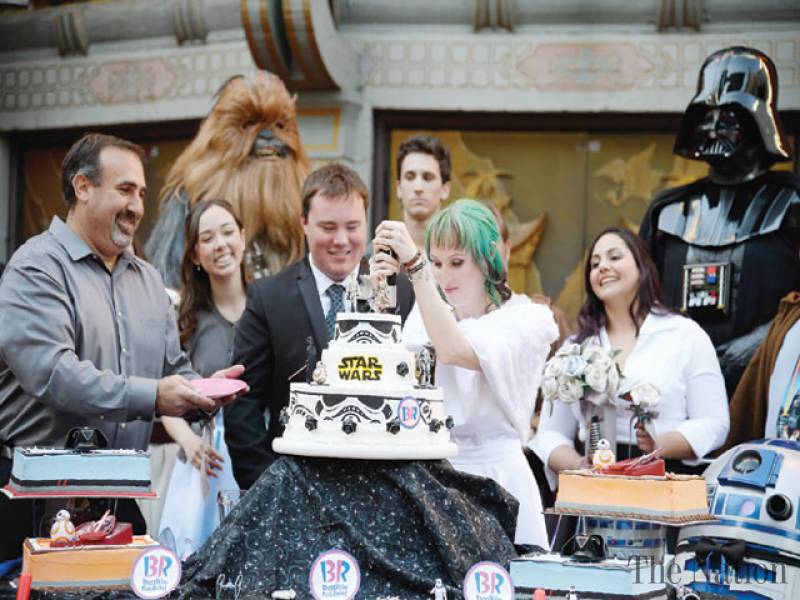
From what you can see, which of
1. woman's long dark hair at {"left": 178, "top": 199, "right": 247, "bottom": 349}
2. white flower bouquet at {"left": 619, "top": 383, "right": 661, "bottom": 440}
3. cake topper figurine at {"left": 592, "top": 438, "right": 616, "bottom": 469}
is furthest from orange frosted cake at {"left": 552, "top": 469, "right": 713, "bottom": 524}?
woman's long dark hair at {"left": 178, "top": 199, "right": 247, "bottom": 349}

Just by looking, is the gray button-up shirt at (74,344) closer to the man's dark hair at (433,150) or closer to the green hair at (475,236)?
the green hair at (475,236)

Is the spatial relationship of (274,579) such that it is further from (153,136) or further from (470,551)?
(153,136)

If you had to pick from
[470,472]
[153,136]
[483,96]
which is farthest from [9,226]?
[470,472]

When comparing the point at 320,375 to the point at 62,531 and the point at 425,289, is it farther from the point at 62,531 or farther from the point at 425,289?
the point at 62,531

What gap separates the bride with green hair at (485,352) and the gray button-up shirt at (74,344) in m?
0.94

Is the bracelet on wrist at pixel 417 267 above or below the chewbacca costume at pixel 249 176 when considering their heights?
below

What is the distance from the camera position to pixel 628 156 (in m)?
9.01

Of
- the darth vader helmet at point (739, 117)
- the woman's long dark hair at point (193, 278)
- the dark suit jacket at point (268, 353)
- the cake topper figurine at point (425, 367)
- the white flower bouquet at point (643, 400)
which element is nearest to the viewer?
the cake topper figurine at point (425, 367)

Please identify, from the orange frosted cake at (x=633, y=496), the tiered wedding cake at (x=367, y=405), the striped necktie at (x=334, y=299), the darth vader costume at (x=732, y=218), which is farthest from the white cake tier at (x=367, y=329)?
the darth vader costume at (x=732, y=218)

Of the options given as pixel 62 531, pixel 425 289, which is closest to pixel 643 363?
pixel 425 289

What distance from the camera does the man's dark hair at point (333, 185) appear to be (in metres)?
4.89

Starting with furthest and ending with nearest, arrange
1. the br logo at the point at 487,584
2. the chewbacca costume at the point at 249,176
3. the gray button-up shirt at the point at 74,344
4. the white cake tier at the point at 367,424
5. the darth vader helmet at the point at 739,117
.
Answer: the chewbacca costume at the point at 249,176, the darth vader helmet at the point at 739,117, the gray button-up shirt at the point at 74,344, the white cake tier at the point at 367,424, the br logo at the point at 487,584

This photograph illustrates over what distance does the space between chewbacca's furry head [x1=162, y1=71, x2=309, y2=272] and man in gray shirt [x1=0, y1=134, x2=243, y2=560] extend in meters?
1.71

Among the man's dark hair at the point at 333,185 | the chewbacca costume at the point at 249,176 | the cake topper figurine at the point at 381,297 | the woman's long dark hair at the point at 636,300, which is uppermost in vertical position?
the chewbacca costume at the point at 249,176
